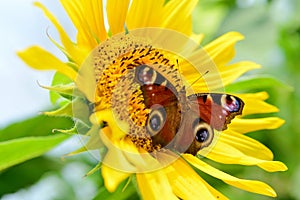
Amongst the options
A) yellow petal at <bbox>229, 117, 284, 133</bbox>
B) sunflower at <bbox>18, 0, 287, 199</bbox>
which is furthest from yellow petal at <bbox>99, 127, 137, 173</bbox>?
yellow petal at <bbox>229, 117, 284, 133</bbox>

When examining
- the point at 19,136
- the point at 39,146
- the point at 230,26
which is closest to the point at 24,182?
the point at 19,136

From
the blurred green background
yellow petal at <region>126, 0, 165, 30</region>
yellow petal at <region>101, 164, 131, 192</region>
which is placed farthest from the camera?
the blurred green background

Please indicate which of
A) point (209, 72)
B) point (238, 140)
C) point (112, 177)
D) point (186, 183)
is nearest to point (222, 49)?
point (209, 72)

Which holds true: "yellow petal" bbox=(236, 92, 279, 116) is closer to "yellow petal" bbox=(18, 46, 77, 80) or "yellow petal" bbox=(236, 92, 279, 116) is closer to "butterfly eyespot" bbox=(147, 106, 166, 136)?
"butterfly eyespot" bbox=(147, 106, 166, 136)

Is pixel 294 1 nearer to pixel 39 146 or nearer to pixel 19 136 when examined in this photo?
pixel 19 136

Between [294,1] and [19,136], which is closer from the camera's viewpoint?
[19,136]

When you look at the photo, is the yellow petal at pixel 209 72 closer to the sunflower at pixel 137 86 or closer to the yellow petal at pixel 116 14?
the sunflower at pixel 137 86
